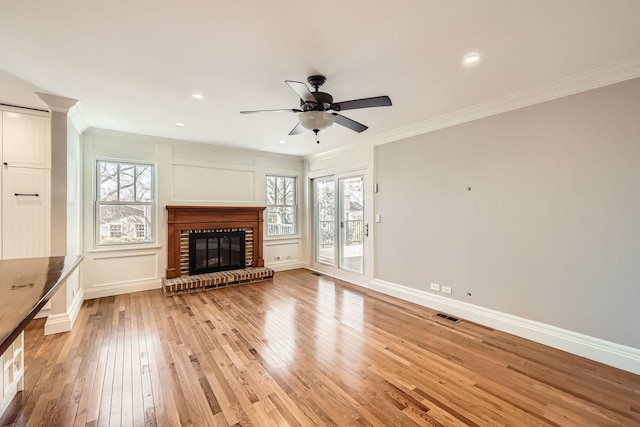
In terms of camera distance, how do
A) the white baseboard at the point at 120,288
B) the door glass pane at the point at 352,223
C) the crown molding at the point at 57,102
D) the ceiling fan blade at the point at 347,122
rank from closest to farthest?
the ceiling fan blade at the point at 347,122 < the crown molding at the point at 57,102 < the white baseboard at the point at 120,288 < the door glass pane at the point at 352,223

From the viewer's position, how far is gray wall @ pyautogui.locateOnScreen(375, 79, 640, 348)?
2.46m

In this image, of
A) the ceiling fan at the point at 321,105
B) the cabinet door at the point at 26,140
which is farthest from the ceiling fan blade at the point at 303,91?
the cabinet door at the point at 26,140

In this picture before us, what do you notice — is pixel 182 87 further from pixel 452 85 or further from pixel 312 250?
pixel 312 250

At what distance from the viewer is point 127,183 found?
4.57 metres

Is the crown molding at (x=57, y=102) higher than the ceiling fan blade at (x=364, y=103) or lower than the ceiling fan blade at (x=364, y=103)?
higher

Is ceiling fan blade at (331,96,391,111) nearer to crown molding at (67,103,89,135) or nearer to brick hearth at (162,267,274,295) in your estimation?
crown molding at (67,103,89,135)

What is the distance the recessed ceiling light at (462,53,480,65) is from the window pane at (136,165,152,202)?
4.82 metres

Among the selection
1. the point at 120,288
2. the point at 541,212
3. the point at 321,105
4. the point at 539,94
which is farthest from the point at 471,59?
the point at 120,288

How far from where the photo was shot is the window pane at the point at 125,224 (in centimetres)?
439

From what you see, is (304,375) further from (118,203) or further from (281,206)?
(281,206)

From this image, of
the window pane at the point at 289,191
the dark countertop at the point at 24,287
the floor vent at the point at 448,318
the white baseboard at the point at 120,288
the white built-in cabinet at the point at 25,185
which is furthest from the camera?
the window pane at the point at 289,191

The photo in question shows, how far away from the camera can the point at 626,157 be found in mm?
2428

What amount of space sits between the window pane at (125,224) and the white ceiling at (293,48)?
180 cm

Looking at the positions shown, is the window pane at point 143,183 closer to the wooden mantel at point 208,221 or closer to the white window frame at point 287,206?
the wooden mantel at point 208,221
